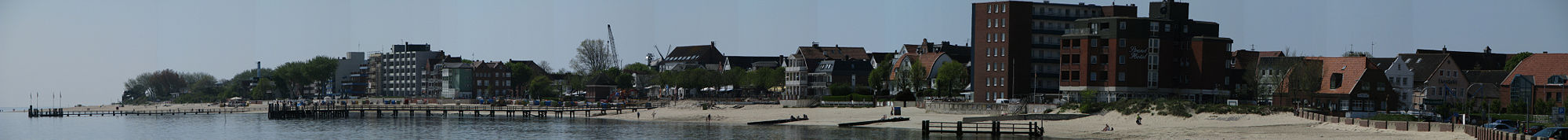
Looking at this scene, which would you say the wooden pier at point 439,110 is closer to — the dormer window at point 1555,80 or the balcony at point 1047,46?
the balcony at point 1047,46

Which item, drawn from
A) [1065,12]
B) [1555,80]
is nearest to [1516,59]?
[1555,80]

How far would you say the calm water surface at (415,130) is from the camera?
Result: 100m

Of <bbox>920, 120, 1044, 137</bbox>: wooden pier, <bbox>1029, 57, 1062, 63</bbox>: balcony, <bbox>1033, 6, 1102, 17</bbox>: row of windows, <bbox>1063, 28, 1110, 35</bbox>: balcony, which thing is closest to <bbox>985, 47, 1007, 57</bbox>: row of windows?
<bbox>1029, 57, 1062, 63</bbox>: balcony

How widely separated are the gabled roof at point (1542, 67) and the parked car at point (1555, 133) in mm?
52787

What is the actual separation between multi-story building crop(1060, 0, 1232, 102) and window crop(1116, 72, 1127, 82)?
57 millimetres

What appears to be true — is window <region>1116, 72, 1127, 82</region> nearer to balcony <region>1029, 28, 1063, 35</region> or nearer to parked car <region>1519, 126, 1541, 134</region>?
balcony <region>1029, 28, 1063, 35</region>

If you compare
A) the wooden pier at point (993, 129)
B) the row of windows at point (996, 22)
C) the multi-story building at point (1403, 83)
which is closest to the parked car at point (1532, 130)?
the wooden pier at point (993, 129)

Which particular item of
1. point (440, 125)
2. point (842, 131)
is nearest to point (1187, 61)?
point (842, 131)

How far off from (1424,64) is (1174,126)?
5709 cm

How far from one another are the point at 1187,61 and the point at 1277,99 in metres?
10.3

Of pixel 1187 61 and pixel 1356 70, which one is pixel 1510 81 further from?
pixel 1187 61

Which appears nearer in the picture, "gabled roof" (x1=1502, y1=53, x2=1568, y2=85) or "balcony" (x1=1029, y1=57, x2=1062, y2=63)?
"gabled roof" (x1=1502, y1=53, x2=1568, y2=85)

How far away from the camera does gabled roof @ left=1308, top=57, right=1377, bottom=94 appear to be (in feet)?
387

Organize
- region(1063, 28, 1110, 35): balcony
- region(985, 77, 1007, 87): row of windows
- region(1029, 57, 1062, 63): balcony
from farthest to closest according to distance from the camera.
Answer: region(1029, 57, 1062, 63): balcony < region(985, 77, 1007, 87): row of windows < region(1063, 28, 1110, 35): balcony
